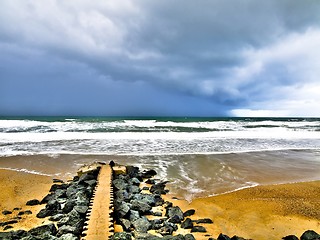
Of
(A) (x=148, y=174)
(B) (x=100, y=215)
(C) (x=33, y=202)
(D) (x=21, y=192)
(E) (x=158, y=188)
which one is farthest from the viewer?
(A) (x=148, y=174)

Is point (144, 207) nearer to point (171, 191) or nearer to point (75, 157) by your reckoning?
point (171, 191)

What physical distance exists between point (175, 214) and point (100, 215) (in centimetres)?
186

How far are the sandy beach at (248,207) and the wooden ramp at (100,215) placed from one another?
1444mm

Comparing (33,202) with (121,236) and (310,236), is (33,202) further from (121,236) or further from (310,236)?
(310,236)

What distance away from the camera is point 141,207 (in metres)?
6.55

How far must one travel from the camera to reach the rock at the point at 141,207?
645 cm

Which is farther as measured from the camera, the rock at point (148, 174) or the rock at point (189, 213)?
the rock at point (148, 174)

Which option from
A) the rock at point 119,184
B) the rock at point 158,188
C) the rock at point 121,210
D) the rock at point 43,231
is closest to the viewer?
the rock at point 43,231

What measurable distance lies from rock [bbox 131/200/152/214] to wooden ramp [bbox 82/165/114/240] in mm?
700

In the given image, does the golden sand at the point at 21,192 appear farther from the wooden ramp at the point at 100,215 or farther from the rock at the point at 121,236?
the rock at the point at 121,236

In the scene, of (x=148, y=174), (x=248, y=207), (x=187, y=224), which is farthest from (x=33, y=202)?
(x=248, y=207)

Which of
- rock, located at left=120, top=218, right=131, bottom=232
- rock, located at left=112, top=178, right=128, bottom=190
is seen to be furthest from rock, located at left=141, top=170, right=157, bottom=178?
rock, located at left=120, top=218, right=131, bottom=232

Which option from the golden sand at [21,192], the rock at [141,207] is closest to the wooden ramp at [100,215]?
the rock at [141,207]

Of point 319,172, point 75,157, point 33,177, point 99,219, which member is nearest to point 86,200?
point 99,219
